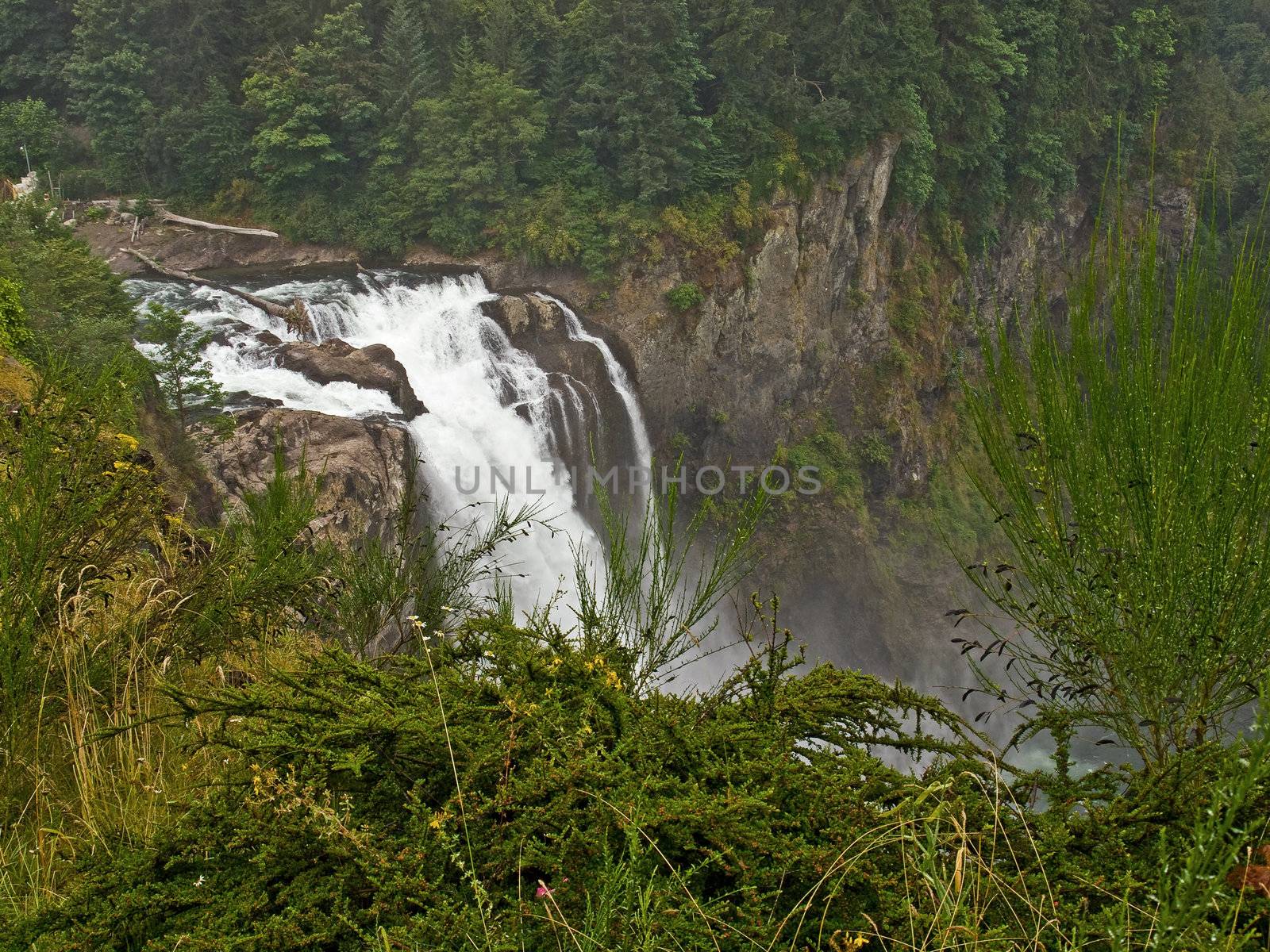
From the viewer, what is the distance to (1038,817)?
1.65 metres

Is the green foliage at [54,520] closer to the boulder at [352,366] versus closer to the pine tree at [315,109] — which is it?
the boulder at [352,366]

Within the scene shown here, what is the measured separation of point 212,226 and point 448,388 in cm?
746

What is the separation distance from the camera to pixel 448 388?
13.8m

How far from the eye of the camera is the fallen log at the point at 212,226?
17594 millimetres

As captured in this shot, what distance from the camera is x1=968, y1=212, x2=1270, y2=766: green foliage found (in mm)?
2178

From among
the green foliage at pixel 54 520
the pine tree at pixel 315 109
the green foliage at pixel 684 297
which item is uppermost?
the pine tree at pixel 315 109

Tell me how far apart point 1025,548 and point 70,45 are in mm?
22911

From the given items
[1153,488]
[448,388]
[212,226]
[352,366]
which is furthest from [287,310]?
[1153,488]

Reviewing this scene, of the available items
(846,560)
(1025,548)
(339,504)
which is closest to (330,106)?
(339,504)

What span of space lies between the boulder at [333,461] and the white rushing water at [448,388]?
1.72 feet

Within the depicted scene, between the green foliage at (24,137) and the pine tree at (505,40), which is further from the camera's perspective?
the pine tree at (505,40)

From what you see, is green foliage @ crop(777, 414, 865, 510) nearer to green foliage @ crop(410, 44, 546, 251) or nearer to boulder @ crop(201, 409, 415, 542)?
green foliage @ crop(410, 44, 546, 251)

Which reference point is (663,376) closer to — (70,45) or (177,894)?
(70,45)

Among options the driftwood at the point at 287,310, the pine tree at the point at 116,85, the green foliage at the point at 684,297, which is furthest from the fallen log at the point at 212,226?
the green foliage at the point at 684,297
